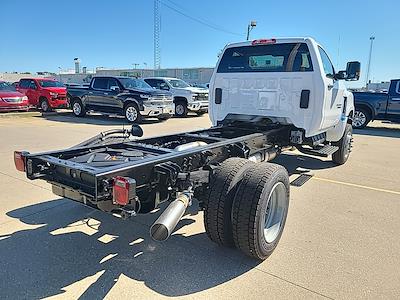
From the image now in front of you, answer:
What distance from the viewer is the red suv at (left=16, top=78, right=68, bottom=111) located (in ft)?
59.6

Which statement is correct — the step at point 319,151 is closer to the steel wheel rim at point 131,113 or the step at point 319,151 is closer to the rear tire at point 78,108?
the steel wheel rim at point 131,113

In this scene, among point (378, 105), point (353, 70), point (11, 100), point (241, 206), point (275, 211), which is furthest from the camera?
point (11, 100)

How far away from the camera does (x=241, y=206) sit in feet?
9.73

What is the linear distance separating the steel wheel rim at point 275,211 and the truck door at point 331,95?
2.48m

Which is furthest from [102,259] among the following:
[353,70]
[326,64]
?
[353,70]

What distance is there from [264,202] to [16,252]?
245cm

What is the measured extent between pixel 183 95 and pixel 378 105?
9014 mm

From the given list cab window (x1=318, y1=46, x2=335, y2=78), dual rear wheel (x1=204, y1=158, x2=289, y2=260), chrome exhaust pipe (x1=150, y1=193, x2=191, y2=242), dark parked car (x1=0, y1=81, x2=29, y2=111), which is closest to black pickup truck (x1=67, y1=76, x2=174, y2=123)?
dark parked car (x1=0, y1=81, x2=29, y2=111)

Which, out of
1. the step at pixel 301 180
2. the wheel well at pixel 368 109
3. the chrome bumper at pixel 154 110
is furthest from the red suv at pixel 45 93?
the step at pixel 301 180

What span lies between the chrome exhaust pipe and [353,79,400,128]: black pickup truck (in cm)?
1396

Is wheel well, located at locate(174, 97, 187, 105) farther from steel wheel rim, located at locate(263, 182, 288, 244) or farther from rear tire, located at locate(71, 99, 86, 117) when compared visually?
steel wheel rim, located at locate(263, 182, 288, 244)

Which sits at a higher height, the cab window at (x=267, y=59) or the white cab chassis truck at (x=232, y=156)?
the cab window at (x=267, y=59)

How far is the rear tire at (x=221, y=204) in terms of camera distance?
9.87 ft

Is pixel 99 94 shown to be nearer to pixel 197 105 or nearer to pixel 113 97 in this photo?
pixel 113 97
